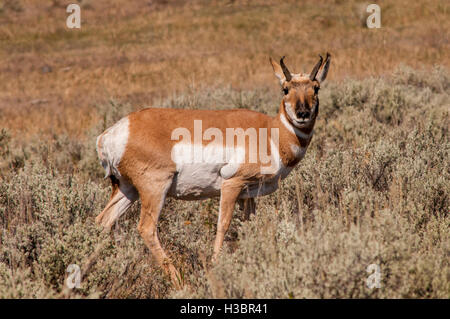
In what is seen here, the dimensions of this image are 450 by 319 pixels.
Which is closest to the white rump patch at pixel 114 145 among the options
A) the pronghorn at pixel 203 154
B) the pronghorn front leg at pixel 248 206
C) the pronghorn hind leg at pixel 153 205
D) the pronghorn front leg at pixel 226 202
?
the pronghorn at pixel 203 154

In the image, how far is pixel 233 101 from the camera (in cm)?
1112

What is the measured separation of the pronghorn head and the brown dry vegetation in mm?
605

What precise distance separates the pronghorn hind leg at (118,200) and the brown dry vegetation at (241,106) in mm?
178

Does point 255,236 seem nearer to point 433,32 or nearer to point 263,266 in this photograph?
point 263,266

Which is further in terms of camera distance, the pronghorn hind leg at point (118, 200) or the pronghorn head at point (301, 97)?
the pronghorn hind leg at point (118, 200)

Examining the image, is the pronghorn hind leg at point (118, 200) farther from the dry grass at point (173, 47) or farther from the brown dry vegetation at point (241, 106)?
the dry grass at point (173, 47)

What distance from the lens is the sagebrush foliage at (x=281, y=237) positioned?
10.7ft

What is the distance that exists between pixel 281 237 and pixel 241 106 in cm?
726

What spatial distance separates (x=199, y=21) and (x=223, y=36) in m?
2.68

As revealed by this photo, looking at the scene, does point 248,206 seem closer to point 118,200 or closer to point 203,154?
point 203,154

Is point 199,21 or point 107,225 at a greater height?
point 199,21

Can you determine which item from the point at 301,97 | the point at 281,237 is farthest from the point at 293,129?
the point at 281,237

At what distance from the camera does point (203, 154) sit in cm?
462

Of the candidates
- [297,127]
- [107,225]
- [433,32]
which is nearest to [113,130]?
[107,225]
